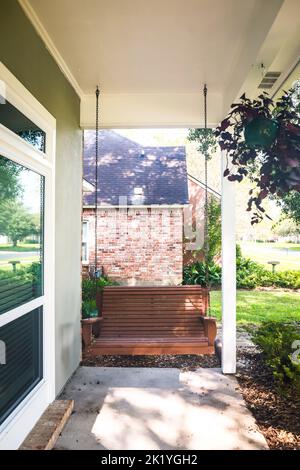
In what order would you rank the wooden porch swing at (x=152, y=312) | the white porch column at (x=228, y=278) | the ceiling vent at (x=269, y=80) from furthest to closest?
1. the wooden porch swing at (x=152, y=312)
2. the white porch column at (x=228, y=278)
3. the ceiling vent at (x=269, y=80)

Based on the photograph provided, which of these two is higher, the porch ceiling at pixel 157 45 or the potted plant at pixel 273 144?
the porch ceiling at pixel 157 45

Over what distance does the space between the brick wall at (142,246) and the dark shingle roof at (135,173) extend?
47 cm

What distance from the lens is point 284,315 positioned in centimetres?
769

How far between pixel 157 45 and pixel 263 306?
23.3ft

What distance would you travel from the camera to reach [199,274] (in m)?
11.0

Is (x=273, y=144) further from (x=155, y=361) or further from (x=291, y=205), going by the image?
(x=291, y=205)

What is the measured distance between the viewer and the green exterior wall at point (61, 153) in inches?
93.5

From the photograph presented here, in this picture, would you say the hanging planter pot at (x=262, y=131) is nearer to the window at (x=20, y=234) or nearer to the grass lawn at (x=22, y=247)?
the window at (x=20, y=234)

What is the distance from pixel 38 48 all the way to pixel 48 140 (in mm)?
711

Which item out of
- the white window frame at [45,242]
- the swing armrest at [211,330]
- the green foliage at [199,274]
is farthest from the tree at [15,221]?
the green foliage at [199,274]

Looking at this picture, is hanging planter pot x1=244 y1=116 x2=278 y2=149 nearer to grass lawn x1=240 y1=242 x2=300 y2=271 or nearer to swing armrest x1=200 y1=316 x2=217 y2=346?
swing armrest x1=200 y1=316 x2=217 y2=346

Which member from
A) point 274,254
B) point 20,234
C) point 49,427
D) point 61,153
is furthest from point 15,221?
point 274,254

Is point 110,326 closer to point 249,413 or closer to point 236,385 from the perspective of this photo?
point 236,385

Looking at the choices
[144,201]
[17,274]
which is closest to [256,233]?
[144,201]
